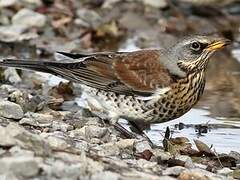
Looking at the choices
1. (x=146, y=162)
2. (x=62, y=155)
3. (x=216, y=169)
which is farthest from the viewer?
(x=216, y=169)

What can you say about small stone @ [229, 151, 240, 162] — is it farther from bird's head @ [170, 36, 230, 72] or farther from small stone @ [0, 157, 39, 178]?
small stone @ [0, 157, 39, 178]

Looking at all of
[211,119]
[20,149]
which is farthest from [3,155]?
[211,119]

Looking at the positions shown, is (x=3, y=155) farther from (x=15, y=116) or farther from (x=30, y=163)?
(x=15, y=116)

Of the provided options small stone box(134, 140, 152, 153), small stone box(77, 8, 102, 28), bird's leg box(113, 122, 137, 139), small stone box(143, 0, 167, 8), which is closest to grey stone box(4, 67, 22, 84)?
bird's leg box(113, 122, 137, 139)

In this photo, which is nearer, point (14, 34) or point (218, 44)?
point (218, 44)

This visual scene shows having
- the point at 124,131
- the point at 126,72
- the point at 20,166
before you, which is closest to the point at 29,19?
the point at 126,72

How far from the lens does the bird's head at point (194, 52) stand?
9.98m

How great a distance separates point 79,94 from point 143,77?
1.94m

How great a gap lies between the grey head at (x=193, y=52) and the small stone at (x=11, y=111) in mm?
1892

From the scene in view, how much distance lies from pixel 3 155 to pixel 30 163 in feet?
1.30

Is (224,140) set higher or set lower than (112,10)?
lower

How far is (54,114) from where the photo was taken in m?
9.92

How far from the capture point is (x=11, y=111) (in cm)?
920

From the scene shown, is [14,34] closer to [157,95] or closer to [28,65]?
[28,65]
